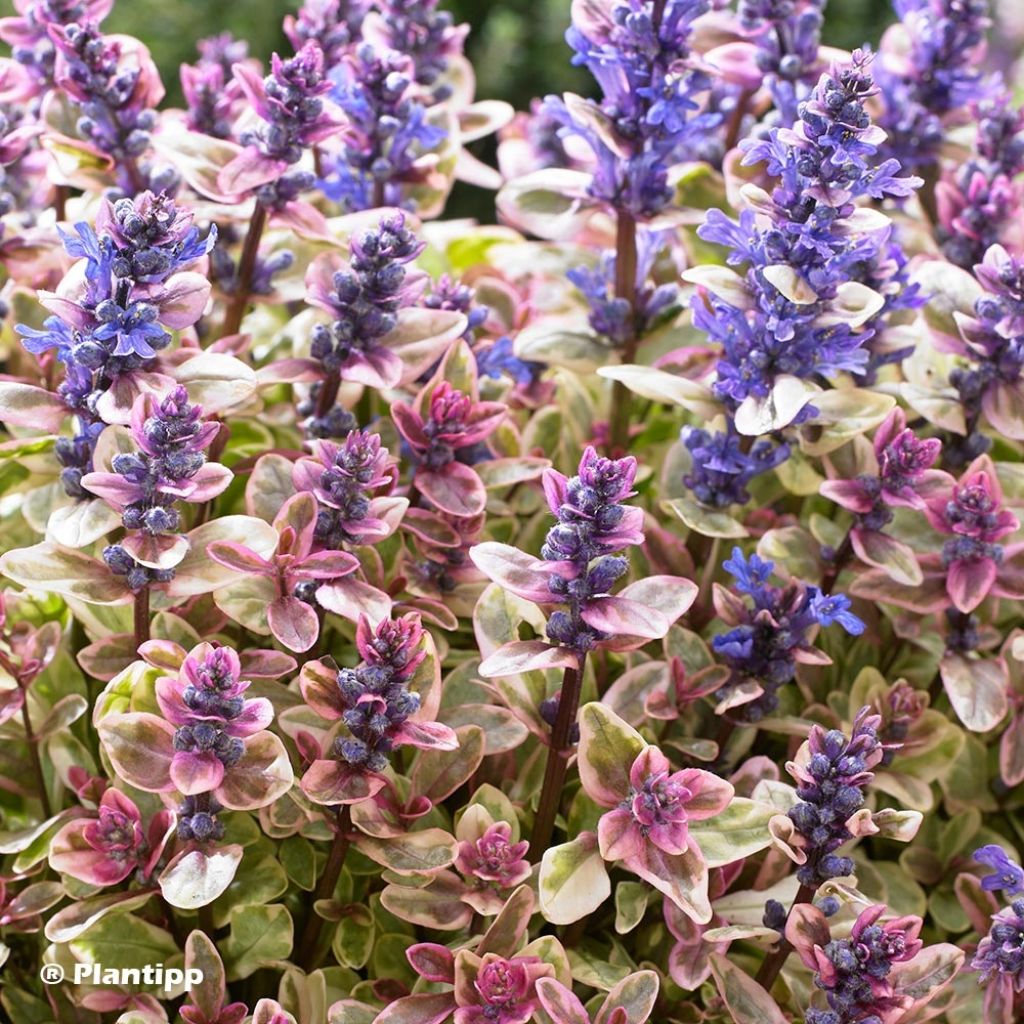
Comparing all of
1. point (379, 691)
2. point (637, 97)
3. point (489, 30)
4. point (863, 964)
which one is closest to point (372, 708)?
point (379, 691)

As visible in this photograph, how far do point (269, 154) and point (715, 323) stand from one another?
0.36 meters

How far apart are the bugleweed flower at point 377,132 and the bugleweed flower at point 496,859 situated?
598 millimetres

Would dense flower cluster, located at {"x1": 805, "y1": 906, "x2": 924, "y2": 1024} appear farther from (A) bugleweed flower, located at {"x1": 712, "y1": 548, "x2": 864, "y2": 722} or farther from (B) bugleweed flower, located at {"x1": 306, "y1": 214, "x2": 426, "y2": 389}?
(B) bugleweed flower, located at {"x1": 306, "y1": 214, "x2": 426, "y2": 389}

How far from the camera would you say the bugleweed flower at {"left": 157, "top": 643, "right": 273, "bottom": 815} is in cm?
80

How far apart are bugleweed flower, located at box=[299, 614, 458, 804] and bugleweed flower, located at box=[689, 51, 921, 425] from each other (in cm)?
32

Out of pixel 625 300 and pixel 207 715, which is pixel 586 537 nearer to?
pixel 207 715

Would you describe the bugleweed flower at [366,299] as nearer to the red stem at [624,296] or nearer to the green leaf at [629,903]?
the red stem at [624,296]

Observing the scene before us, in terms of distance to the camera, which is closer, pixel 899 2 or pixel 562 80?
pixel 899 2

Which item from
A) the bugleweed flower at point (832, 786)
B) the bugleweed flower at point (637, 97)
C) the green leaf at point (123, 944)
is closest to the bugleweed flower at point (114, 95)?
the bugleweed flower at point (637, 97)

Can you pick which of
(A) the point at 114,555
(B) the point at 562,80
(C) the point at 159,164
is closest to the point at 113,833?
(A) the point at 114,555

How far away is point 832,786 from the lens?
2.65 ft

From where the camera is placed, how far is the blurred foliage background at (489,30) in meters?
2.83

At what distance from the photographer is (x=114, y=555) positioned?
88cm

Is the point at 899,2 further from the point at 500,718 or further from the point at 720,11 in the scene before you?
the point at 500,718
